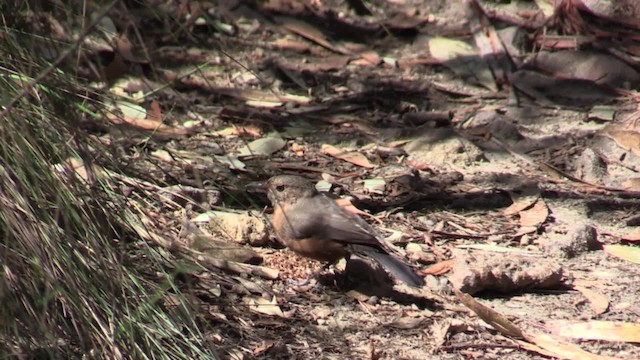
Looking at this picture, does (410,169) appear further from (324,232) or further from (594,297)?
(594,297)

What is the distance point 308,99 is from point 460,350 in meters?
2.95

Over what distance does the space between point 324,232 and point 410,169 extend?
1311mm

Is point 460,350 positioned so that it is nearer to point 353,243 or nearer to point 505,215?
point 353,243

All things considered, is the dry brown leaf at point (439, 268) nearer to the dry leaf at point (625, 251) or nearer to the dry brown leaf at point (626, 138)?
the dry leaf at point (625, 251)

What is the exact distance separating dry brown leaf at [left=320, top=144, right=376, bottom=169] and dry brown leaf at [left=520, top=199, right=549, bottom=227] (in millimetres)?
936

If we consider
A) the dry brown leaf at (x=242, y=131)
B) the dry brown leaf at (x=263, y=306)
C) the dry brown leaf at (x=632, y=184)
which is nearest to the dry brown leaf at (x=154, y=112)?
the dry brown leaf at (x=242, y=131)

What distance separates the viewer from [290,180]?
5355mm

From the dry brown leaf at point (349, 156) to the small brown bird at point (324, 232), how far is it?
1.02 meters

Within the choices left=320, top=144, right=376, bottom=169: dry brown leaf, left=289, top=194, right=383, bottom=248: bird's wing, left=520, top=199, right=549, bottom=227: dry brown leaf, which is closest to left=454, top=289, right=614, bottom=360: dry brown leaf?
left=289, top=194, right=383, bottom=248: bird's wing

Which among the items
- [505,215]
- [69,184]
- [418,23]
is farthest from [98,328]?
[418,23]

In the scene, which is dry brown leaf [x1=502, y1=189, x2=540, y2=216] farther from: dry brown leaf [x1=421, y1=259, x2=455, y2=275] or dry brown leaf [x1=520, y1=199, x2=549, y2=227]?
dry brown leaf [x1=421, y1=259, x2=455, y2=275]

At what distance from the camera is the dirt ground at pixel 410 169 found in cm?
458

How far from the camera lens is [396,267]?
4.82 metres

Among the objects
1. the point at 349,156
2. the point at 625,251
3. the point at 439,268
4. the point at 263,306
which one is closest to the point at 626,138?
the point at 625,251
